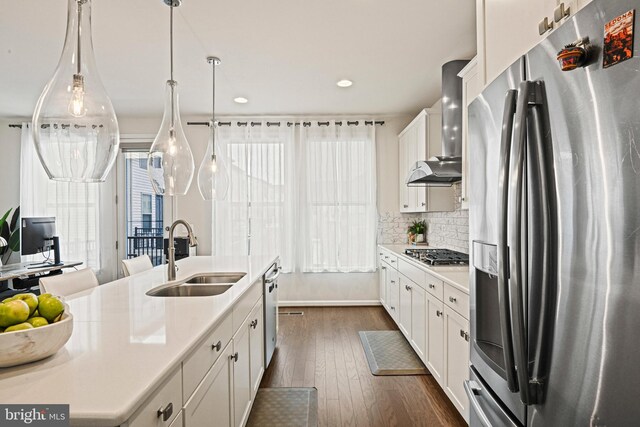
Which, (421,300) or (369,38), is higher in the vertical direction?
(369,38)

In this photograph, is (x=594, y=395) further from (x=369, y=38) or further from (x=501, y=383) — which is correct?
(x=369, y=38)

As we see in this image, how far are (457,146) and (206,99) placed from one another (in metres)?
2.95

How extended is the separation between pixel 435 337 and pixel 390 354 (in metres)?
0.85

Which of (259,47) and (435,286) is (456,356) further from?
(259,47)

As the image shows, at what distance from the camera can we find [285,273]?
4941 mm

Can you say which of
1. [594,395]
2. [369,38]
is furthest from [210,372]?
[369,38]

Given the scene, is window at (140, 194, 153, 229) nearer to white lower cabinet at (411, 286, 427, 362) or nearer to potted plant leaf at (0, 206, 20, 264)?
potted plant leaf at (0, 206, 20, 264)

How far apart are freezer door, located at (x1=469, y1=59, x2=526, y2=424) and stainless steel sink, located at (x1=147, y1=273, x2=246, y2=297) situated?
5.12ft

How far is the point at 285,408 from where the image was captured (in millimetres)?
2391

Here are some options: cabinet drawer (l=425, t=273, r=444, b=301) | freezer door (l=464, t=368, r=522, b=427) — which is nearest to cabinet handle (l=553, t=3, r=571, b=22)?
freezer door (l=464, t=368, r=522, b=427)

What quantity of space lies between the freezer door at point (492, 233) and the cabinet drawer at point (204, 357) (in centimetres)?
97

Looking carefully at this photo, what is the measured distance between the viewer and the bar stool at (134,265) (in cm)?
277

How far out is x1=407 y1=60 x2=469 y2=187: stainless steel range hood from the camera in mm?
3061

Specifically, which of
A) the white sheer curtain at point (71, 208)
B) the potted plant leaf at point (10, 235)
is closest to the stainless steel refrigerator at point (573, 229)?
the white sheer curtain at point (71, 208)
